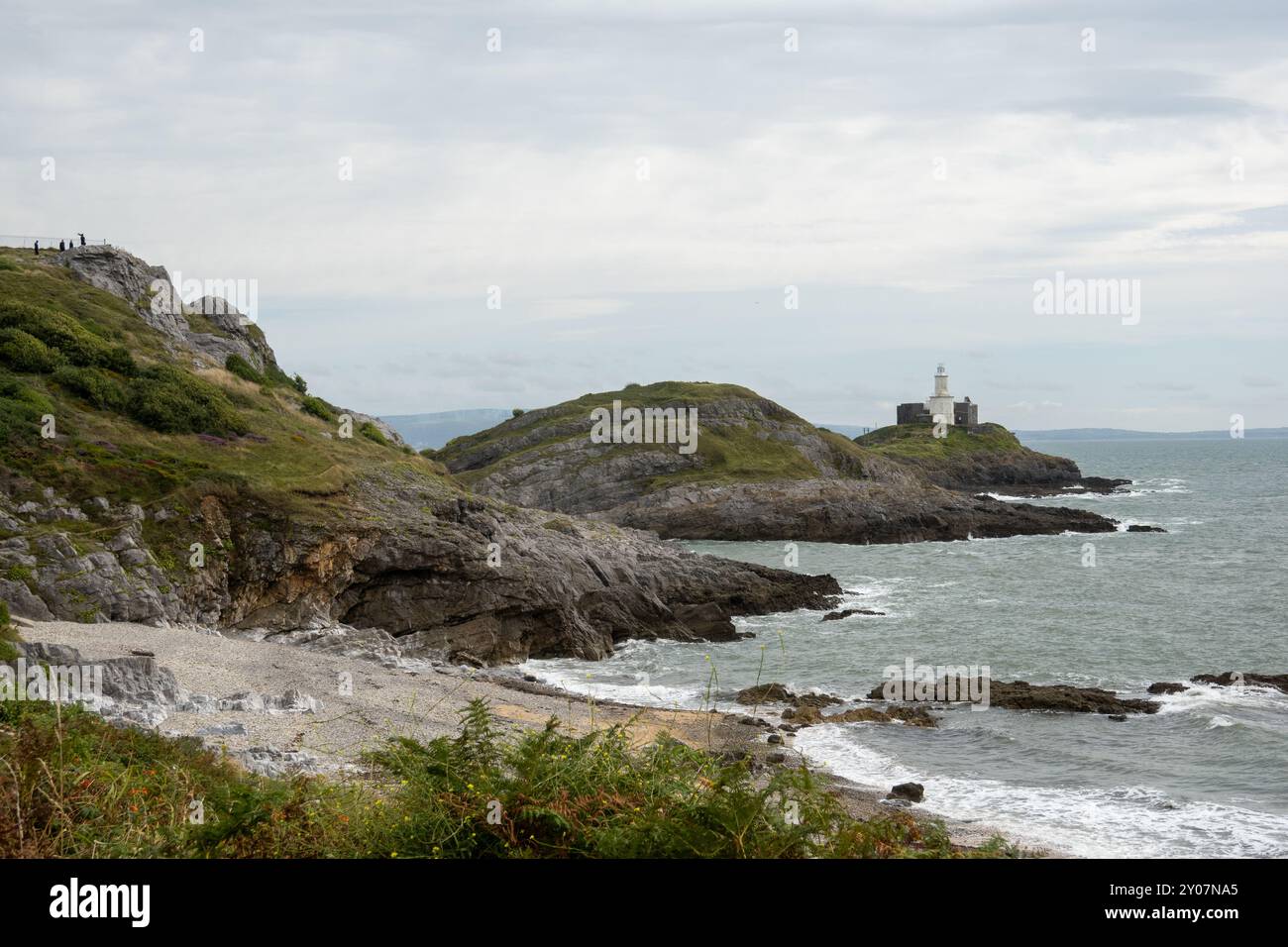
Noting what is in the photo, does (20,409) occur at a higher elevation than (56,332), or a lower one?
lower

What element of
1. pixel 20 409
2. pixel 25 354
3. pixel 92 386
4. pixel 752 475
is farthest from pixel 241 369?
pixel 752 475

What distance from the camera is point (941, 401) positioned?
149000 millimetres

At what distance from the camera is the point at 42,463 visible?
3556 cm

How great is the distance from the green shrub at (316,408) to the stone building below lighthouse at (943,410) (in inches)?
4162

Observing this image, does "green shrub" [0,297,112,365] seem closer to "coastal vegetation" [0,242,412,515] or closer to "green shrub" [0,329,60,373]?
"coastal vegetation" [0,242,412,515]

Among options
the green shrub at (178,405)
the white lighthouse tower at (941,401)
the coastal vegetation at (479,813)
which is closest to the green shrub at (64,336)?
the green shrub at (178,405)

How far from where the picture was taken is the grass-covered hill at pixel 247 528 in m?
33.8

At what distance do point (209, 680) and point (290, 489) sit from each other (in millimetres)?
16709

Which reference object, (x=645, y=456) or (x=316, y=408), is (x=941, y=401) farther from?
(x=316, y=408)

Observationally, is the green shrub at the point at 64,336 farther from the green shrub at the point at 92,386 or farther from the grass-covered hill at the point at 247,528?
the green shrub at the point at 92,386

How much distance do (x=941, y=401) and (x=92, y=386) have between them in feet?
414

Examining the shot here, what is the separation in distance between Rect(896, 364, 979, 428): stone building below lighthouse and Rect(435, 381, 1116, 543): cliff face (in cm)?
872
